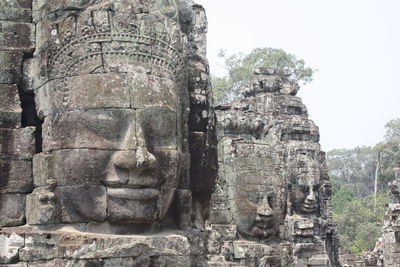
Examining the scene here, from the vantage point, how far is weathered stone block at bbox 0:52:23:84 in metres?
6.07

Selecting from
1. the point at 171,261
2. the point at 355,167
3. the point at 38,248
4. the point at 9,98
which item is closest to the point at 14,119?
the point at 9,98

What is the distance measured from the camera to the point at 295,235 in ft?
55.9

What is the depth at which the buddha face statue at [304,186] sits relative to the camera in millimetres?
17047

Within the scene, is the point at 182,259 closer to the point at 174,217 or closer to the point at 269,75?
the point at 174,217

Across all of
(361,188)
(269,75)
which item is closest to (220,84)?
(269,75)

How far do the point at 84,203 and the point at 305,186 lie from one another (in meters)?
11.9

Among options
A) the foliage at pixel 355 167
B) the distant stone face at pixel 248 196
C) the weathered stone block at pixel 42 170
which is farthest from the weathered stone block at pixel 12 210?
the foliage at pixel 355 167

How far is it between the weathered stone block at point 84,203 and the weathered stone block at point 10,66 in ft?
3.54

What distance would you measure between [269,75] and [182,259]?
497 inches

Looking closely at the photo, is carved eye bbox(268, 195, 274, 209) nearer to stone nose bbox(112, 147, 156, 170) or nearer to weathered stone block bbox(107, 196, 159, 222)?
weathered stone block bbox(107, 196, 159, 222)

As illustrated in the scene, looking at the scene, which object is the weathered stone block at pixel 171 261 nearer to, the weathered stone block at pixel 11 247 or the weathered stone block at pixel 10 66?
the weathered stone block at pixel 11 247

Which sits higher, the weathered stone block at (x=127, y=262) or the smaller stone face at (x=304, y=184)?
the smaller stone face at (x=304, y=184)

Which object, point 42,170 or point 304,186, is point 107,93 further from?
point 304,186

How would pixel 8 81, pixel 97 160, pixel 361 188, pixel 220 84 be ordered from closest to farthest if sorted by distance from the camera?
pixel 97 160
pixel 8 81
pixel 220 84
pixel 361 188
